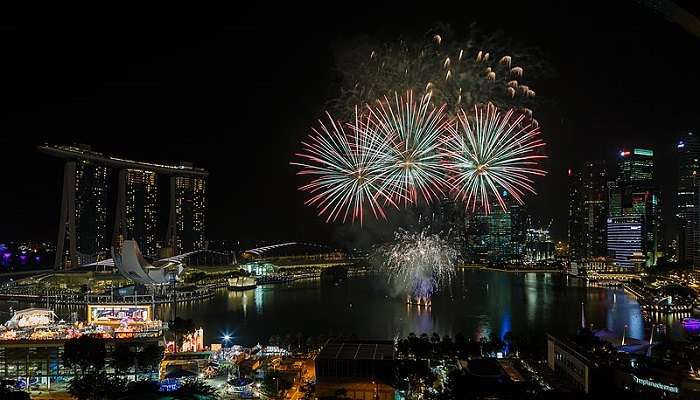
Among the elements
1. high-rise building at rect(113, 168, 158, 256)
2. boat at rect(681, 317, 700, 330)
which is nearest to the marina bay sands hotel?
high-rise building at rect(113, 168, 158, 256)

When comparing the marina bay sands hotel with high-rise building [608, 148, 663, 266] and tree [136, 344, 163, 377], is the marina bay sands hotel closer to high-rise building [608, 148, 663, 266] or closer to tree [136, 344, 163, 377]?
tree [136, 344, 163, 377]

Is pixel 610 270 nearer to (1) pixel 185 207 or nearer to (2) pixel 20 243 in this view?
(1) pixel 185 207

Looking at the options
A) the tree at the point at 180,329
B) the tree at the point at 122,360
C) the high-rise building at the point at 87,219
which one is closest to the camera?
the tree at the point at 122,360

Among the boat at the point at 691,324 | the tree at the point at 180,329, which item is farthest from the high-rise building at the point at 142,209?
the boat at the point at 691,324

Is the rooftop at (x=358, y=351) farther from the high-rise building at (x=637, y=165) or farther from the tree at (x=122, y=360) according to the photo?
the high-rise building at (x=637, y=165)

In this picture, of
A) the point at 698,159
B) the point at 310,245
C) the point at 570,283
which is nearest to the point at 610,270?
the point at 570,283

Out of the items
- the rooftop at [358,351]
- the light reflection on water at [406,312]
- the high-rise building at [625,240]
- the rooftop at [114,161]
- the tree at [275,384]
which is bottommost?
the light reflection on water at [406,312]
